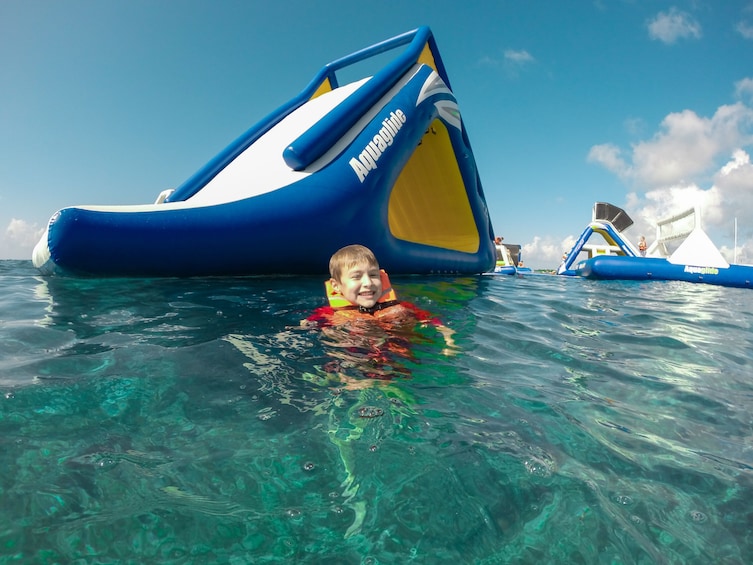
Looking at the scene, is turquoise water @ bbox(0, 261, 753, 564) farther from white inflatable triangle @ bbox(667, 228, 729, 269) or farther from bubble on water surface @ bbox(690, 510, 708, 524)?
white inflatable triangle @ bbox(667, 228, 729, 269)

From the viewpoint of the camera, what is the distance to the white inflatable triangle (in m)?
8.48

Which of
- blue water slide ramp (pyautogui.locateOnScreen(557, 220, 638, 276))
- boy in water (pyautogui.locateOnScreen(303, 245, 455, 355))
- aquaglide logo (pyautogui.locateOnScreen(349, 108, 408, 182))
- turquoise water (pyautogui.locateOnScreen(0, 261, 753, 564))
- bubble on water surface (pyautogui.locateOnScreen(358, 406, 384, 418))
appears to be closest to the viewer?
turquoise water (pyautogui.locateOnScreen(0, 261, 753, 564))

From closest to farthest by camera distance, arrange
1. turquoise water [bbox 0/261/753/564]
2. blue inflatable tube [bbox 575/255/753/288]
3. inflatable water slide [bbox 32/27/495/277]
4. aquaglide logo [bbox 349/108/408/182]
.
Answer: turquoise water [bbox 0/261/753/564] → inflatable water slide [bbox 32/27/495/277] → aquaglide logo [bbox 349/108/408/182] → blue inflatable tube [bbox 575/255/753/288]

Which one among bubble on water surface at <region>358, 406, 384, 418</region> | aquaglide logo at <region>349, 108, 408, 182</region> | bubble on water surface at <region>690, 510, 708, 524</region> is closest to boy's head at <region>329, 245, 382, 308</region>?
bubble on water surface at <region>358, 406, 384, 418</region>

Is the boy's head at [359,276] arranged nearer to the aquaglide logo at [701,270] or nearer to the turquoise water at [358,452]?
the turquoise water at [358,452]

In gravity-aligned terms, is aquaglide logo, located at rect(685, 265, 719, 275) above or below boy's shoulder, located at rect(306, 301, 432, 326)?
above

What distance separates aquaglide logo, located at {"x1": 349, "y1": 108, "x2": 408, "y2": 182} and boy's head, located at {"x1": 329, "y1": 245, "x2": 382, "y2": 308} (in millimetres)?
2081

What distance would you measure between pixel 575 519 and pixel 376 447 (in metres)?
0.52

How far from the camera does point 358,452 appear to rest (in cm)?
126

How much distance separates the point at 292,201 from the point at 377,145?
1226 mm

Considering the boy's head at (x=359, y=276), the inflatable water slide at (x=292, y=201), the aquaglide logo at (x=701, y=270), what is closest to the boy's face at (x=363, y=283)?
the boy's head at (x=359, y=276)

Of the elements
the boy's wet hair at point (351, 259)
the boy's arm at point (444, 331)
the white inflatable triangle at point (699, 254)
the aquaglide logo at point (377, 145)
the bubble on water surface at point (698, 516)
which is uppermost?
the aquaglide logo at point (377, 145)

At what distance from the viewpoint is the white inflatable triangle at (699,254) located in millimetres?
8477

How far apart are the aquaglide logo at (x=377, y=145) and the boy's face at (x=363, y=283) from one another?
2.17 metres
